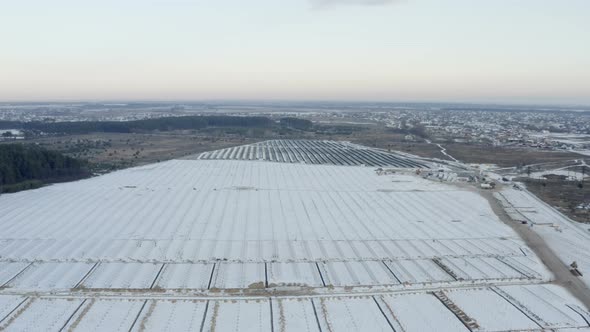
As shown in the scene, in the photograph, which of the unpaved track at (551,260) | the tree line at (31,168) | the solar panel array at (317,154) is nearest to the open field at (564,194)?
the unpaved track at (551,260)

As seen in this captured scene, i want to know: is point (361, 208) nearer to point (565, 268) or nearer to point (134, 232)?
point (565, 268)

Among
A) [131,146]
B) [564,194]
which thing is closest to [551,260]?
[564,194]

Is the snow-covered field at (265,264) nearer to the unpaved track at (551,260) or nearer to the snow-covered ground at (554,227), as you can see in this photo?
the unpaved track at (551,260)

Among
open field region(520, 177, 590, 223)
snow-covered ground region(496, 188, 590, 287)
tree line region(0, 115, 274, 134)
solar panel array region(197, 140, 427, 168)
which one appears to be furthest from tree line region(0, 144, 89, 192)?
tree line region(0, 115, 274, 134)

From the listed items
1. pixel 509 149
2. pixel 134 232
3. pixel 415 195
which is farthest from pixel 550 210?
pixel 509 149

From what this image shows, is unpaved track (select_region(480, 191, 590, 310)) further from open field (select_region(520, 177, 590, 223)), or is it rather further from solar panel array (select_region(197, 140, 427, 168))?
solar panel array (select_region(197, 140, 427, 168))
